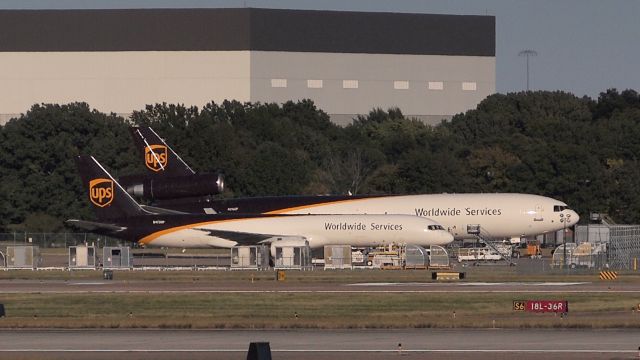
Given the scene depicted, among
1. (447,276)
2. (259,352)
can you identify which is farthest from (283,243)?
(259,352)

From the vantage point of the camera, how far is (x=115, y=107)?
178 meters

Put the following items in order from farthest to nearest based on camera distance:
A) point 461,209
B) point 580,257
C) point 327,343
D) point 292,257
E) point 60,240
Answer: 1. point 60,240
2. point 461,209
3. point 292,257
4. point 580,257
5. point 327,343

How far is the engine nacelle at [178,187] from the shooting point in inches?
4225

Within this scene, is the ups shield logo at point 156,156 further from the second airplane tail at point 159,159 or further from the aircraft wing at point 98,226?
the aircraft wing at point 98,226

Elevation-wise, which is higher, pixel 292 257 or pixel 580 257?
pixel 292 257

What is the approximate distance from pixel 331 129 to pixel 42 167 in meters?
45.6

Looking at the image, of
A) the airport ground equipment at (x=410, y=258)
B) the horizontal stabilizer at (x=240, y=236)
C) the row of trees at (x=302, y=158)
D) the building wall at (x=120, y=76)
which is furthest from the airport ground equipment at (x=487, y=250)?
the building wall at (x=120, y=76)

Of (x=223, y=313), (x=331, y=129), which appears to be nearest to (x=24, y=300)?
(x=223, y=313)

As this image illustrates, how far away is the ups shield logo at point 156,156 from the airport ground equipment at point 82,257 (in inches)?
977

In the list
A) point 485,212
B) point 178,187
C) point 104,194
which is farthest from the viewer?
point 178,187

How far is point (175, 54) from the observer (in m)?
177

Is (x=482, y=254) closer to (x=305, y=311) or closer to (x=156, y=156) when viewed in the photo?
(x=156, y=156)

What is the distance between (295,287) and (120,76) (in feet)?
377
